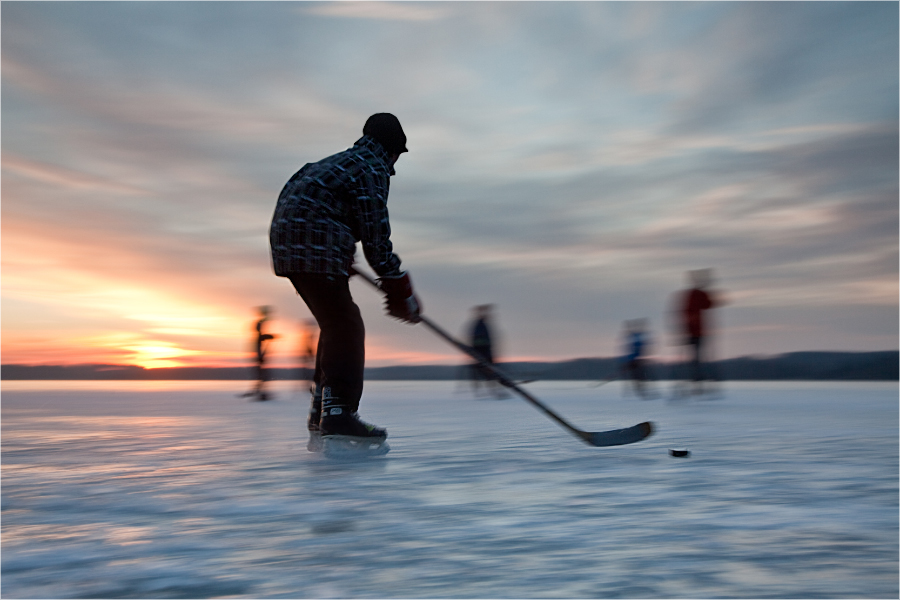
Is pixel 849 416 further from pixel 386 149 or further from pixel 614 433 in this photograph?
pixel 386 149

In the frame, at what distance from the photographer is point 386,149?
371 centimetres

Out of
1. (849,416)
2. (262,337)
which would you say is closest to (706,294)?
(849,416)

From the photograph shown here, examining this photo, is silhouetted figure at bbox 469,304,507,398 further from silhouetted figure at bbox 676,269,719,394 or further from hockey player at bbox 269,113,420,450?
hockey player at bbox 269,113,420,450

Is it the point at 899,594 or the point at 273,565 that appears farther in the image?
the point at 273,565

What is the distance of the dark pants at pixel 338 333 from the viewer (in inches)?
137

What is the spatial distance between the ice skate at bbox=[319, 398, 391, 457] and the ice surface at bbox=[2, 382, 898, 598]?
0.09 m

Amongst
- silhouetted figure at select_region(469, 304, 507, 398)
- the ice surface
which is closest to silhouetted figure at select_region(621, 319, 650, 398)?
silhouetted figure at select_region(469, 304, 507, 398)

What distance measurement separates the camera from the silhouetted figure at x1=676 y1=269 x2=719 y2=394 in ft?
33.7

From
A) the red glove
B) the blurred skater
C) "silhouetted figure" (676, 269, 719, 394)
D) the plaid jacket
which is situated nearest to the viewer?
the plaid jacket

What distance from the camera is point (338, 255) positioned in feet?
11.4

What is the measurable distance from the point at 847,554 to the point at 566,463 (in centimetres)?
159

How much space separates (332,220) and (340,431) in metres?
0.98

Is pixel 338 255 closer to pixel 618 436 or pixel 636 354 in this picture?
pixel 618 436

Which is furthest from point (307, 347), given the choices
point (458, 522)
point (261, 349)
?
point (458, 522)
